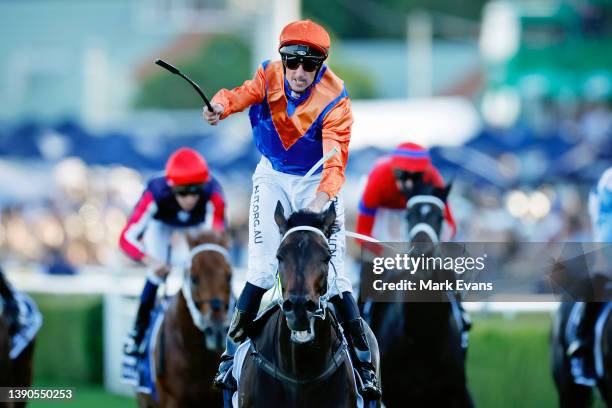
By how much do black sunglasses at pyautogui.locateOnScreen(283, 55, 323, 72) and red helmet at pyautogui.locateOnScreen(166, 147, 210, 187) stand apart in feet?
8.49

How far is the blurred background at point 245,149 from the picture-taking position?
37.0 feet

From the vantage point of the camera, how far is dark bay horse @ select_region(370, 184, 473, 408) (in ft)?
22.7

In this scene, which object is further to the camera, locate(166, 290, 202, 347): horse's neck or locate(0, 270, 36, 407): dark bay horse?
locate(166, 290, 202, 347): horse's neck

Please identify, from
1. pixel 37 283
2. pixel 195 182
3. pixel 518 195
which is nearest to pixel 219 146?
pixel 518 195

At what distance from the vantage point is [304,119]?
5.55 m

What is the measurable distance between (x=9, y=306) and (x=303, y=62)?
10.1 feet

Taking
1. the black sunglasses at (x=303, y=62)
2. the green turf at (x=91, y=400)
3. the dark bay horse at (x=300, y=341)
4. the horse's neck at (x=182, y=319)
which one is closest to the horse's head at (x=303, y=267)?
the dark bay horse at (x=300, y=341)

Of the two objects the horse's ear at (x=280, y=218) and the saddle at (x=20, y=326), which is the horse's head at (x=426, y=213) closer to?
the horse's ear at (x=280, y=218)

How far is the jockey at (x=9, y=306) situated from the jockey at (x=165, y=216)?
790 mm

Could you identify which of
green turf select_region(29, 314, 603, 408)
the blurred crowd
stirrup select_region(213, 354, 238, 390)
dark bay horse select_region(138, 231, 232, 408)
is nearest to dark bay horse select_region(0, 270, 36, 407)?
dark bay horse select_region(138, 231, 232, 408)

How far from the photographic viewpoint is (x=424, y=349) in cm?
695

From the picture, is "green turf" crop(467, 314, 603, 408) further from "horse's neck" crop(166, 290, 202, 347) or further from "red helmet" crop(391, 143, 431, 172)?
"horse's neck" crop(166, 290, 202, 347)

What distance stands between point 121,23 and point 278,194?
56.0 m

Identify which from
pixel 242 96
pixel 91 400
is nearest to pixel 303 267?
pixel 242 96
